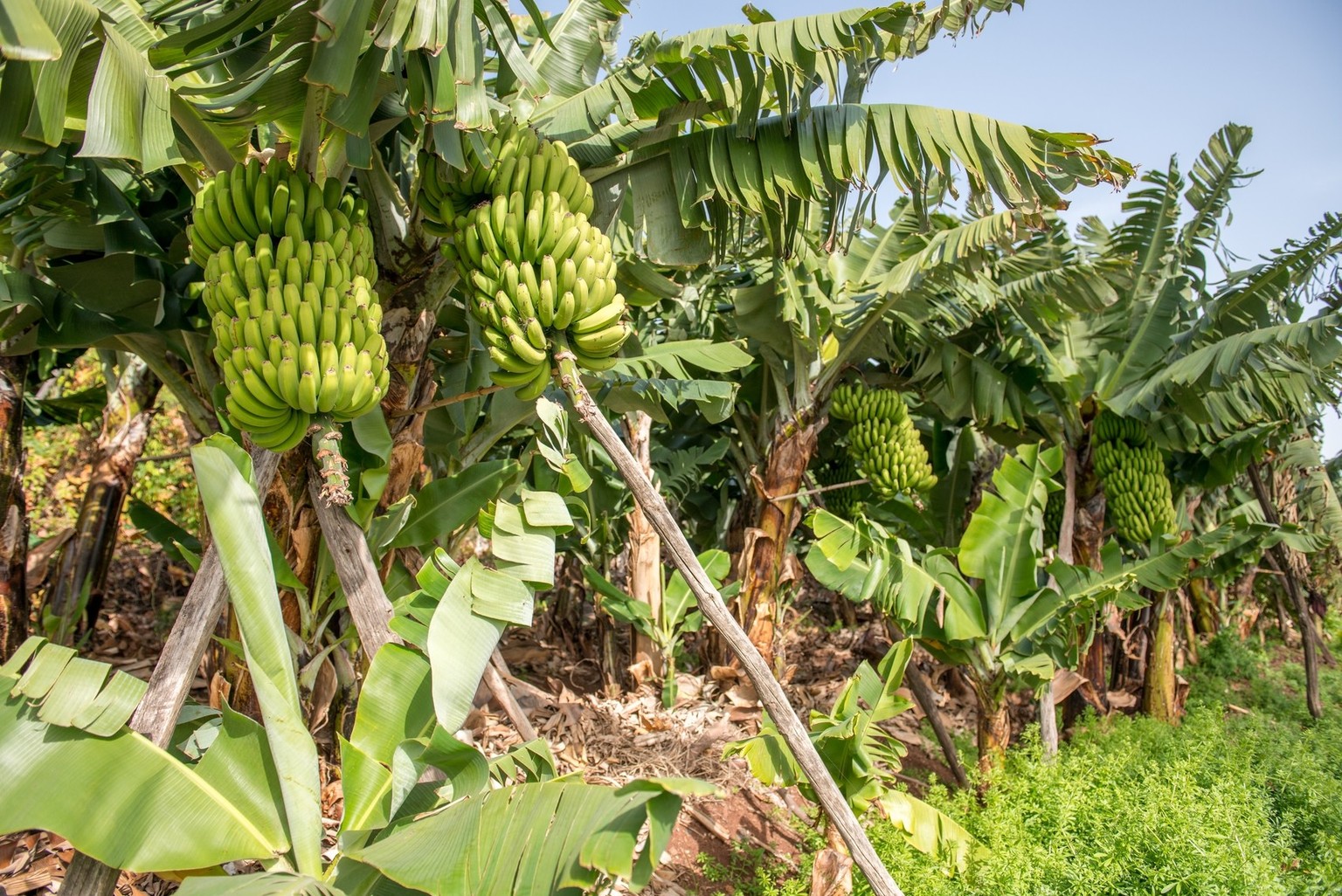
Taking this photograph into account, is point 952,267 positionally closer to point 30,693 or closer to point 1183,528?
point 1183,528

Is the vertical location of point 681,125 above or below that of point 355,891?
above

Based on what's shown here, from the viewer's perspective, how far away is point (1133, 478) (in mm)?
6332

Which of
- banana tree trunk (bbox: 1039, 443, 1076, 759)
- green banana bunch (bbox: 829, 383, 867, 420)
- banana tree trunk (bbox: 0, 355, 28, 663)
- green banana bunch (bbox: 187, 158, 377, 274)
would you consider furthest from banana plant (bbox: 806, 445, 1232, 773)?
banana tree trunk (bbox: 0, 355, 28, 663)

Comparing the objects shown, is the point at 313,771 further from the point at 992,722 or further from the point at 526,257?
the point at 992,722

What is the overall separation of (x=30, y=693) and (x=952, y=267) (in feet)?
15.7

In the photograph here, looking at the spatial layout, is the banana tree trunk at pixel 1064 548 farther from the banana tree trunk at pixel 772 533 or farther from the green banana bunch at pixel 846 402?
the banana tree trunk at pixel 772 533

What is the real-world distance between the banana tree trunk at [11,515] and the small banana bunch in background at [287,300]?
2078 millimetres

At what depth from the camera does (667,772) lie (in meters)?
4.54

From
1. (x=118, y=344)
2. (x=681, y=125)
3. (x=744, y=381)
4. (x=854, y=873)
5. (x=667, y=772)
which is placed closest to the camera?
(x=681, y=125)

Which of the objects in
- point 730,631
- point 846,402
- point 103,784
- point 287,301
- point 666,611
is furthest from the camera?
point 846,402

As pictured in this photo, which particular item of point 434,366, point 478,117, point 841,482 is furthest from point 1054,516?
point 478,117

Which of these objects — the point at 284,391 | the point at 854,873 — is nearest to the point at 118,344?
the point at 284,391

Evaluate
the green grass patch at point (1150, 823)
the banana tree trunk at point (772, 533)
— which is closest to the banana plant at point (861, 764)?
the green grass patch at point (1150, 823)

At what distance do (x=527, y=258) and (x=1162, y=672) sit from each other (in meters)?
7.29
